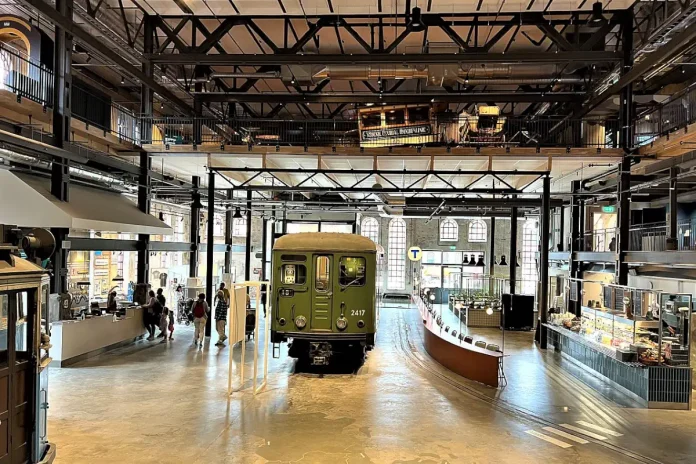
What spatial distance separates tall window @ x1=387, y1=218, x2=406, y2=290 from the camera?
3778 centimetres

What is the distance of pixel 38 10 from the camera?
11.2 meters

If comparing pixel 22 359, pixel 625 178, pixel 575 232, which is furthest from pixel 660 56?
pixel 22 359

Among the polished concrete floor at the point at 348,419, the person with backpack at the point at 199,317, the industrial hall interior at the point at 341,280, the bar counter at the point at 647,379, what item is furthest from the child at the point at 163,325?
the bar counter at the point at 647,379

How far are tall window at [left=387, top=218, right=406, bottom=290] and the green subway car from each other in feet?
83.1

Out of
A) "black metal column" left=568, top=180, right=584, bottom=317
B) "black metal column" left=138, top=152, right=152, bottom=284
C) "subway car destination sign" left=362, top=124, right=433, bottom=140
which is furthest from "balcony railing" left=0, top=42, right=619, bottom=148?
"black metal column" left=568, top=180, right=584, bottom=317

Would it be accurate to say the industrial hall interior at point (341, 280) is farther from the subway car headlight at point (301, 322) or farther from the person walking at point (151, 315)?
the subway car headlight at point (301, 322)

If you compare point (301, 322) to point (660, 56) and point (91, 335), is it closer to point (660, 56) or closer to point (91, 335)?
point (91, 335)

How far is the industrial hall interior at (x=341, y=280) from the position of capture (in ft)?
24.9

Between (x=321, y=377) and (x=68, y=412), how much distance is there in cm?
528

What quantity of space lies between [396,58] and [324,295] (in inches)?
332

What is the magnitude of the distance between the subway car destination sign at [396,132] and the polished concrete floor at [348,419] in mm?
7718

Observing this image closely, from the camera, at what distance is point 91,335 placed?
13297mm

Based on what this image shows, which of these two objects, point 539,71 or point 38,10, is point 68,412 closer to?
point 38,10

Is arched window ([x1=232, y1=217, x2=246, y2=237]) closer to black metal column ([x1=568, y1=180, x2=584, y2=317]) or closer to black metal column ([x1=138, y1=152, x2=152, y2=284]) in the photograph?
black metal column ([x1=138, y1=152, x2=152, y2=284])
